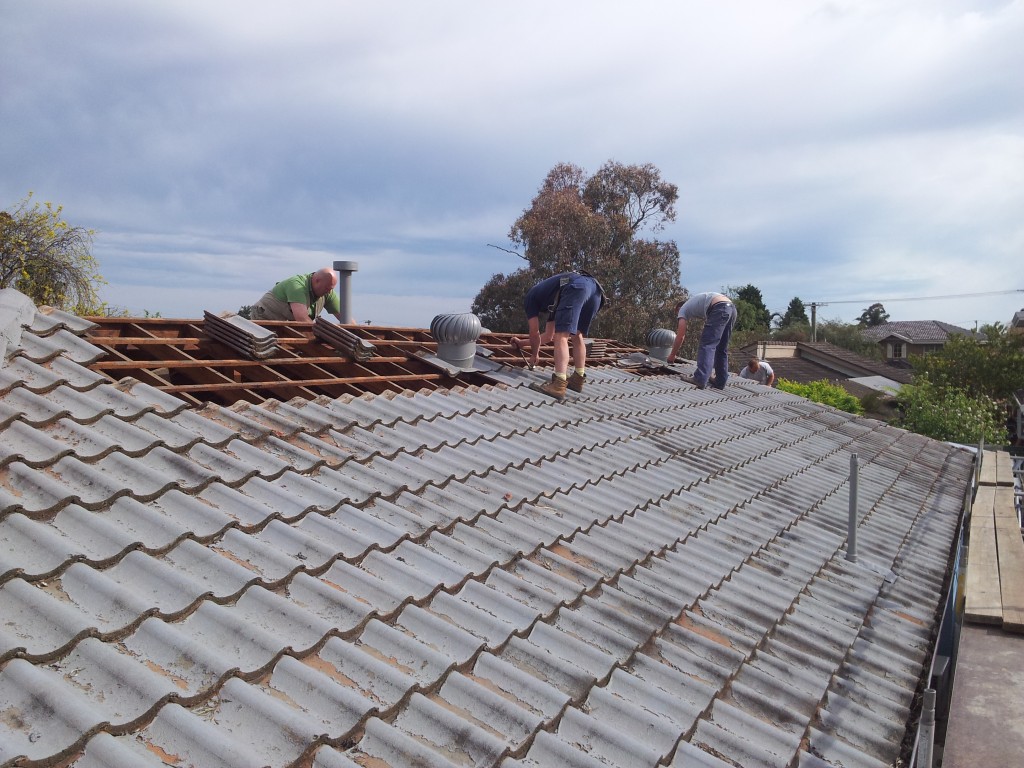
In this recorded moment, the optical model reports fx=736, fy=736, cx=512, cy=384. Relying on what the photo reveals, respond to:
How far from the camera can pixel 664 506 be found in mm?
4863

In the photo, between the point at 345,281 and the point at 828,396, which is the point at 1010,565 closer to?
the point at 345,281

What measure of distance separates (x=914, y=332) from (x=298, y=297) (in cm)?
7572

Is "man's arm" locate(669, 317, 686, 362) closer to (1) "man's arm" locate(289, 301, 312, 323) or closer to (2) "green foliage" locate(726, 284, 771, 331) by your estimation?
(1) "man's arm" locate(289, 301, 312, 323)

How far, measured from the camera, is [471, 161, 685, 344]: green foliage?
3077cm

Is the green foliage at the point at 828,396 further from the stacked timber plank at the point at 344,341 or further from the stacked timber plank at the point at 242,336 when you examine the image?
the stacked timber plank at the point at 242,336

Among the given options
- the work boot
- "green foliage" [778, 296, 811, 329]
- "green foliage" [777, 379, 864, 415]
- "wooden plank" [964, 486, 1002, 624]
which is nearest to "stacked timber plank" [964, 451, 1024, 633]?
"wooden plank" [964, 486, 1002, 624]

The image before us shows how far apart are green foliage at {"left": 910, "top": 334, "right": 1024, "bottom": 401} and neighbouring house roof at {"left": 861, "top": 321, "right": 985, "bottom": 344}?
38549 millimetres

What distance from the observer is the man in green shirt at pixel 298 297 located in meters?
8.89

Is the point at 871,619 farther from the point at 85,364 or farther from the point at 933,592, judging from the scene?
the point at 85,364

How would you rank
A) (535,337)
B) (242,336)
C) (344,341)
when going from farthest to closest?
(535,337) → (344,341) → (242,336)

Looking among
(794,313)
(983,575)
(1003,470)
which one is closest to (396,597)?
(983,575)

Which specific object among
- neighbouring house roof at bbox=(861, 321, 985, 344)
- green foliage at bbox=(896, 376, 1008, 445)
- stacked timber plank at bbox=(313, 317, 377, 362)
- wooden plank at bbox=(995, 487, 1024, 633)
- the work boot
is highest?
neighbouring house roof at bbox=(861, 321, 985, 344)

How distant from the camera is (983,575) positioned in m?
5.16

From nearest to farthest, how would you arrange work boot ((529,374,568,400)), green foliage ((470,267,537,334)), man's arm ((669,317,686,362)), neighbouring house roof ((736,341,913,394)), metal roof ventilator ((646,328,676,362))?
work boot ((529,374,568,400)) < man's arm ((669,317,686,362)) < metal roof ventilator ((646,328,676,362)) < green foliage ((470,267,537,334)) < neighbouring house roof ((736,341,913,394))
